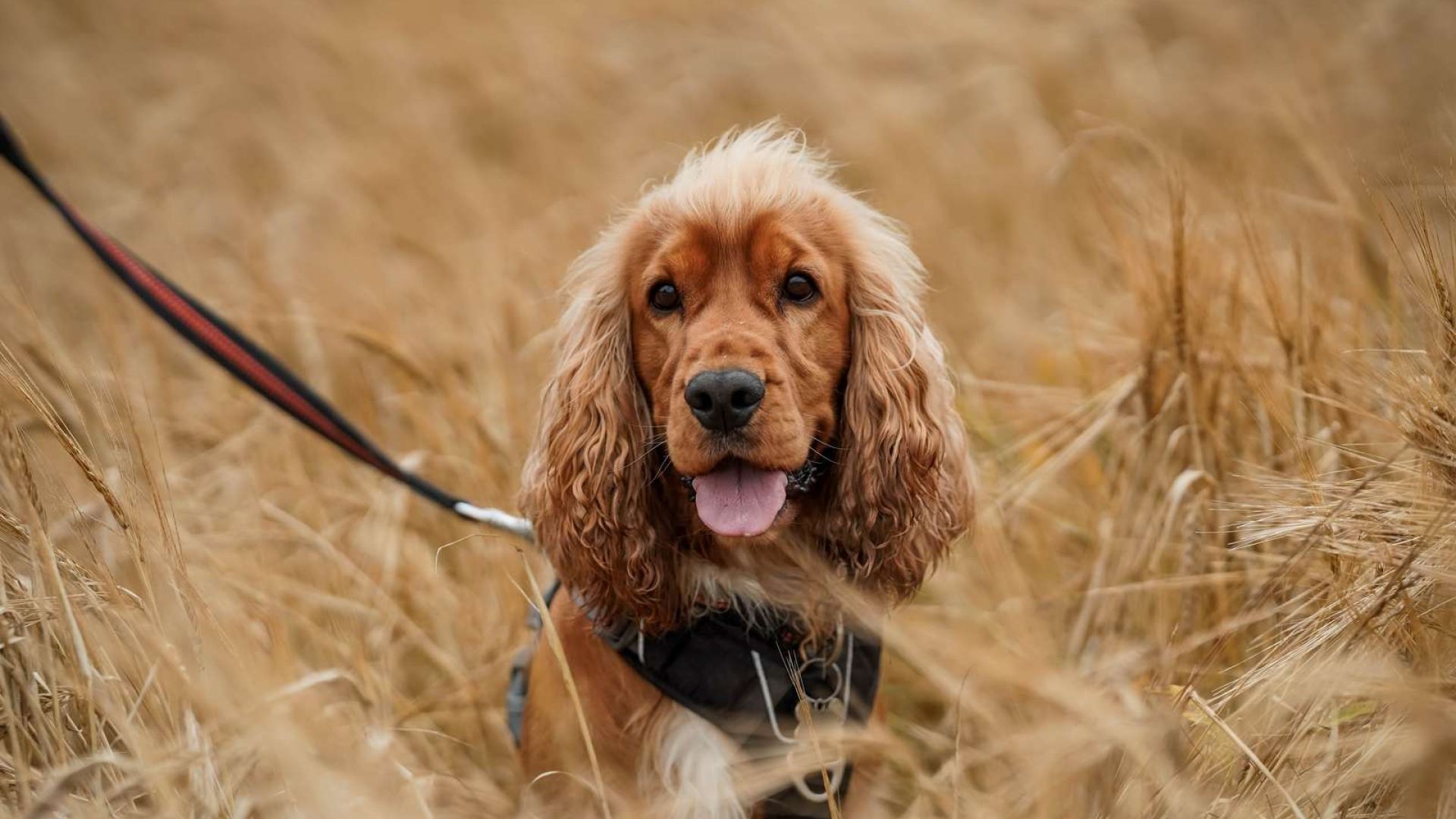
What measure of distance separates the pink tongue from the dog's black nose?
134 mm

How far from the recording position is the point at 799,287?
8.49ft

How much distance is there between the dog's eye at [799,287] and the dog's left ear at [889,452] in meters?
0.16

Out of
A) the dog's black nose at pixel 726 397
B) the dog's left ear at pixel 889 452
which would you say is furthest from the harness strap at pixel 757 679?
the dog's black nose at pixel 726 397

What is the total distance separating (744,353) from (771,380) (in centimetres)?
8

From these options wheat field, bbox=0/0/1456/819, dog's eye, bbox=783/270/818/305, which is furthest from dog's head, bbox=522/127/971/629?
wheat field, bbox=0/0/1456/819

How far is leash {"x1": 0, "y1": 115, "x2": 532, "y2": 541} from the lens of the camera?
7.65ft

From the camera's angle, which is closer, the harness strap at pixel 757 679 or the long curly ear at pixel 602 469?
the harness strap at pixel 757 679

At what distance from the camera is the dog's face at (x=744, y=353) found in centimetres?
229

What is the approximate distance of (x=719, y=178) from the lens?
8.65 ft

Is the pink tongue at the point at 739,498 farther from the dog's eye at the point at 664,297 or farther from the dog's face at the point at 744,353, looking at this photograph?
the dog's eye at the point at 664,297

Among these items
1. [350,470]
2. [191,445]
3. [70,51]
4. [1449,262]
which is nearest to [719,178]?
[1449,262]

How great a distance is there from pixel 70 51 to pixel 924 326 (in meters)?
8.61

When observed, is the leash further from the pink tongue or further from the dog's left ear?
the dog's left ear

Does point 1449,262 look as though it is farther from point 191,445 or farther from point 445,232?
point 445,232
